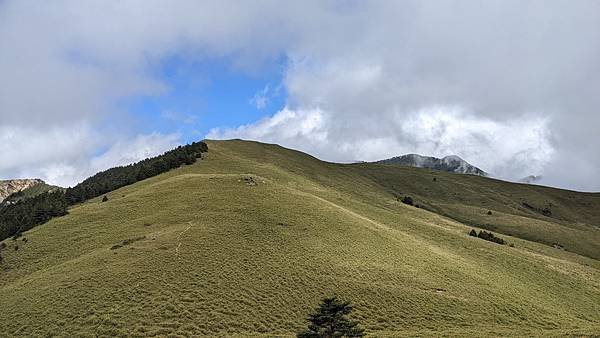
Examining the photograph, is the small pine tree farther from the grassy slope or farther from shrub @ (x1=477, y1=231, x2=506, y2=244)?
shrub @ (x1=477, y1=231, x2=506, y2=244)

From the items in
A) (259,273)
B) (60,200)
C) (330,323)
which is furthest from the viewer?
(60,200)

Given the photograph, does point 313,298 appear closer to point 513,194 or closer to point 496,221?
point 496,221

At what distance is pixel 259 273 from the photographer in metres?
46.3

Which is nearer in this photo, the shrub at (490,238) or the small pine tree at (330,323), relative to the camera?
the small pine tree at (330,323)

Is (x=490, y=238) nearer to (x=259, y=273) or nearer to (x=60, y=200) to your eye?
(x=259, y=273)

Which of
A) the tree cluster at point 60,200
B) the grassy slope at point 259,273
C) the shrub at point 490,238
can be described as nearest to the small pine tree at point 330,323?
the grassy slope at point 259,273

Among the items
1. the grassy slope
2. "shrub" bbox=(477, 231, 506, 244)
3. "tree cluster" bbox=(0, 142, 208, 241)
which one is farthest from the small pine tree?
"shrub" bbox=(477, 231, 506, 244)

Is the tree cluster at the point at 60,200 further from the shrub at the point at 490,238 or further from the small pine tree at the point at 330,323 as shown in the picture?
the shrub at the point at 490,238

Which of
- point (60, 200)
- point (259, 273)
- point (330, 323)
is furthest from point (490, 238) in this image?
point (60, 200)

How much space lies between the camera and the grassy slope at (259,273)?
127 feet

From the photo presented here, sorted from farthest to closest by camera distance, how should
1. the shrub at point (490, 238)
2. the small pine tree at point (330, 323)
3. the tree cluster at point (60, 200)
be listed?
the shrub at point (490, 238)
the tree cluster at point (60, 200)
the small pine tree at point (330, 323)

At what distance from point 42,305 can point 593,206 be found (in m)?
195

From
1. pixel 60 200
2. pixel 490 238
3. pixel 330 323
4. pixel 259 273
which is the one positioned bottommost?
pixel 330 323

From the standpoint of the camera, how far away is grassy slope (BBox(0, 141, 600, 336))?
127ft
